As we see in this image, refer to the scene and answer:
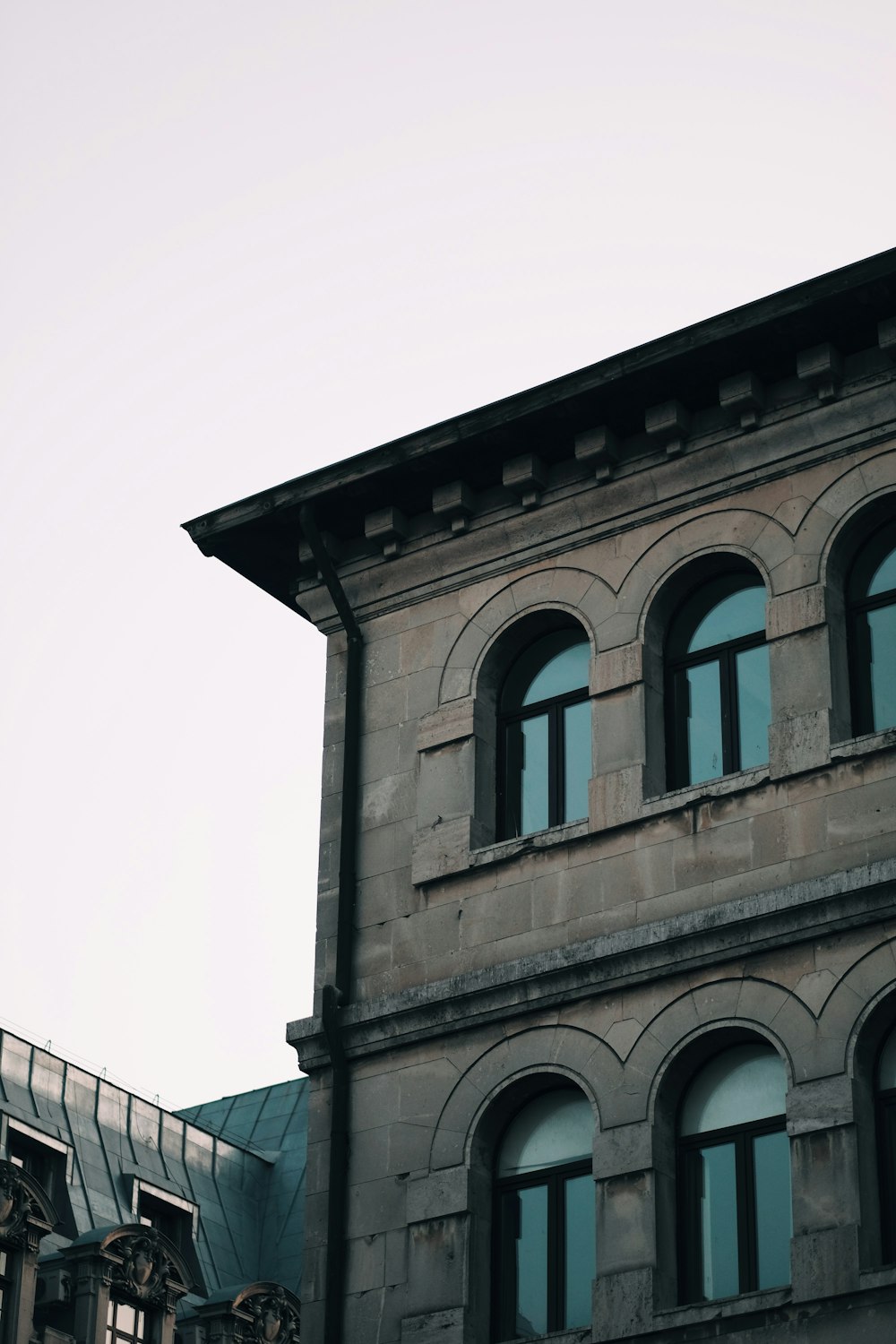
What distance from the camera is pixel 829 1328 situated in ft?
63.1

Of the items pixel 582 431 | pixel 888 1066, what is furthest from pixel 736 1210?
pixel 582 431

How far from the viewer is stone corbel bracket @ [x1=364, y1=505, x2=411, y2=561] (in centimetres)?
2570

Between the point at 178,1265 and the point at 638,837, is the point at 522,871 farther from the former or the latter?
the point at 178,1265

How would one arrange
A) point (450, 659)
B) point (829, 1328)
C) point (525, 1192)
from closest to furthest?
1. point (829, 1328)
2. point (525, 1192)
3. point (450, 659)

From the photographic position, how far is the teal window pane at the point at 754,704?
22.5 m

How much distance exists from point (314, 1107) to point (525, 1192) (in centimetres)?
237

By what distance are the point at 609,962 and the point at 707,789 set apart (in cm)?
177

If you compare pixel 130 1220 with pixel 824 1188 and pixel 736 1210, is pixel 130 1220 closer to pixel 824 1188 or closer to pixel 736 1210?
pixel 736 1210

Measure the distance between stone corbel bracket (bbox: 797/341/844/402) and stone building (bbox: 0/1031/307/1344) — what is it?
19799mm

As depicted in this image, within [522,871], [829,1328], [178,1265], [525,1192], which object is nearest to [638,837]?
[522,871]

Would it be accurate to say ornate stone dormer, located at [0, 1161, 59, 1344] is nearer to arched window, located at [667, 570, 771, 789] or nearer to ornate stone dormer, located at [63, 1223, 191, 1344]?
ornate stone dormer, located at [63, 1223, 191, 1344]

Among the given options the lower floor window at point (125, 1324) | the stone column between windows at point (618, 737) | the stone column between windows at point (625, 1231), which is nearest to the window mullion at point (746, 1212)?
the stone column between windows at point (625, 1231)

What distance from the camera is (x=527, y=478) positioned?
2480 centimetres

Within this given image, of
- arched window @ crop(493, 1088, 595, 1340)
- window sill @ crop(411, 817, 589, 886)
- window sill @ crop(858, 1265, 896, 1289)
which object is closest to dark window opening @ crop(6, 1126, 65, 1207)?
window sill @ crop(411, 817, 589, 886)
